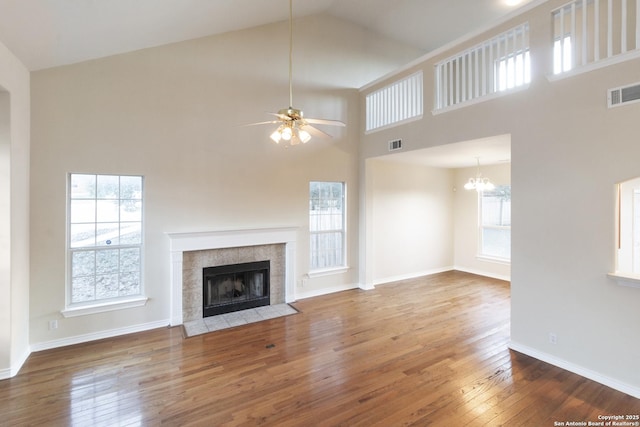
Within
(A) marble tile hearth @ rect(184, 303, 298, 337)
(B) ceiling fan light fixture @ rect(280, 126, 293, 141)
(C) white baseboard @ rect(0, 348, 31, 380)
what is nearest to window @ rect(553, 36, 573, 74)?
(B) ceiling fan light fixture @ rect(280, 126, 293, 141)

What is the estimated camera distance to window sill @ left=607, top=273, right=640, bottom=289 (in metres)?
2.63

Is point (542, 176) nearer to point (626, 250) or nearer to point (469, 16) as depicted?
point (626, 250)

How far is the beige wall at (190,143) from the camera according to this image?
363 cm

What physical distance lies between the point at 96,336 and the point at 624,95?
21.3ft

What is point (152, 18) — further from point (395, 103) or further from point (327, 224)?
point (327, 224)

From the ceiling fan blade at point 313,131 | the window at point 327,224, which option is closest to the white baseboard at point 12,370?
the ceiling fan blade at point 313,131

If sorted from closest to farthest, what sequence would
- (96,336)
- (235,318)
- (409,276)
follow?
(96,336)
(235,318)
(409,276)

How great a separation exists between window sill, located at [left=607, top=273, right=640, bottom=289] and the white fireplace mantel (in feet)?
13.5

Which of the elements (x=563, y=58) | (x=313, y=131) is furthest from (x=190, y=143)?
(x=563, y=58)

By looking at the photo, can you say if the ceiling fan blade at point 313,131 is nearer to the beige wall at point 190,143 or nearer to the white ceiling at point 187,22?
the beige wall at point 190,143

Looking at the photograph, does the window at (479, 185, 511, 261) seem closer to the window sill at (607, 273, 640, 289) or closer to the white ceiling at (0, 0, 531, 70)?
the white ceiling at (0, 0, 531, 70)

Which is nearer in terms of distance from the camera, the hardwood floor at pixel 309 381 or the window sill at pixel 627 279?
the hardwood floor at pixel 309 381

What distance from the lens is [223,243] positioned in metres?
4.63

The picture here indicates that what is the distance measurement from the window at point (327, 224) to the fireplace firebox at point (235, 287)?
1.06 m
